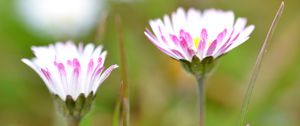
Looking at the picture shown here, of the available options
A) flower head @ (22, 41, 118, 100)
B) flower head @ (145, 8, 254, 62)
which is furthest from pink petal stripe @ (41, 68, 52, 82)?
flower head @ (145, 8, 254, 62)

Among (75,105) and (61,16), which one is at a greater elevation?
(61,16)

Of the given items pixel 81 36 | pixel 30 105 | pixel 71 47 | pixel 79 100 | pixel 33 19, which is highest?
pixel 33 19

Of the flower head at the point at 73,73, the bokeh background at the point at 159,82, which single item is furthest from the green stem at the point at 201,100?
the bokeh background at the point at 159,82

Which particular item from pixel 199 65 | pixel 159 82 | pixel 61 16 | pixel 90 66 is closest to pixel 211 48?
pixel 199 65

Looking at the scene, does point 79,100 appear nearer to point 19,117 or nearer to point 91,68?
point 91,68

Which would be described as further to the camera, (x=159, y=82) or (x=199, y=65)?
(x=159, y=82)

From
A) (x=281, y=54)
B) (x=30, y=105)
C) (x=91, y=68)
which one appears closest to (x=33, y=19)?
(x=30, y=105)

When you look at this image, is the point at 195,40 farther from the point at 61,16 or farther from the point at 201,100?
the point at 61,16
